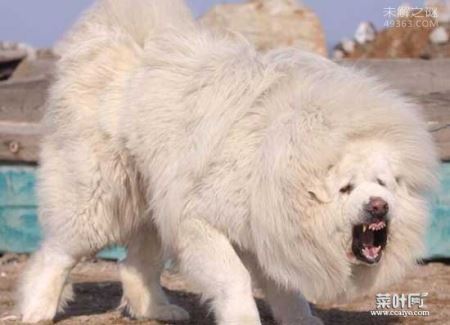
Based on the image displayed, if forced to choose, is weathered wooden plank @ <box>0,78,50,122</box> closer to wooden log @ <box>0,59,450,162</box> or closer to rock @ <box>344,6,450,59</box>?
wooden log @ <box>0,59,450,162</box>

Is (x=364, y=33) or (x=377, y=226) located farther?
(x=364, y=33)

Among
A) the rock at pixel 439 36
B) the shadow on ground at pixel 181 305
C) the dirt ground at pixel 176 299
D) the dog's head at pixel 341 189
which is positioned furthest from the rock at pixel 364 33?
the dog's head at pixel 341 189

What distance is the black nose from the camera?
200 inches

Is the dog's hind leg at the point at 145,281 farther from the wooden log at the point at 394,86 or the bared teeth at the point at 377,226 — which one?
the wooden log at the point at 394,86

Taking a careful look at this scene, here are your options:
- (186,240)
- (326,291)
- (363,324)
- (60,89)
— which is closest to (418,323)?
(363,324)

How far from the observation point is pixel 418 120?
5609 millimetres

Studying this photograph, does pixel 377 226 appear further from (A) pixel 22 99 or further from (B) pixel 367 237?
(A) pixel 22 99

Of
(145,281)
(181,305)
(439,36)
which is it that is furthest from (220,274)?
(439,36)

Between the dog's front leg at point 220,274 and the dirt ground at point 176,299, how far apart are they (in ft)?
3.88

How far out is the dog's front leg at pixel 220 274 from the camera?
5469mm

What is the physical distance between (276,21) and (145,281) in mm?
5871

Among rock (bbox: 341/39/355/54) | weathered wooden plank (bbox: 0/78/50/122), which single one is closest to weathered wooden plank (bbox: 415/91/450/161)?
weathered wooden plank (bbox: 0/78/50/122)

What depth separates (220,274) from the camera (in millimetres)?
5512

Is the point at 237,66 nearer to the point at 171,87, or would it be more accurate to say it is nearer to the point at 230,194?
the point at 171,87
